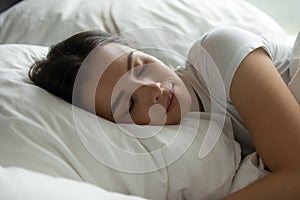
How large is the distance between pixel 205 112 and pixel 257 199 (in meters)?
0.23

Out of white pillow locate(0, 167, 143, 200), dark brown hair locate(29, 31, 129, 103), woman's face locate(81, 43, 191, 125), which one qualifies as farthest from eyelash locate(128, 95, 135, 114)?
white pillow locate(0, 167, 143, 200)

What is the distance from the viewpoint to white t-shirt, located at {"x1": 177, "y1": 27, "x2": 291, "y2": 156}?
983mm

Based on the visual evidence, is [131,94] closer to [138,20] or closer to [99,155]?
[99,155]

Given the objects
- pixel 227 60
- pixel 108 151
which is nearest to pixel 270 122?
pixel 227 60

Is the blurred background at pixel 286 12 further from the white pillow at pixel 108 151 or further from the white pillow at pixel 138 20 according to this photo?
the white pillow at pixel 108 151

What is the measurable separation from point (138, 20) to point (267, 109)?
1.90 ft

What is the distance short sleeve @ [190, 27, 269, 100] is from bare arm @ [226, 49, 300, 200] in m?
0.01

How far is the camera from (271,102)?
902 mm

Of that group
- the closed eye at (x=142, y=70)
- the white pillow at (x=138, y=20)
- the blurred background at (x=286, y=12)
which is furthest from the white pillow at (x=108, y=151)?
the blurred background at (x=286, y=12)

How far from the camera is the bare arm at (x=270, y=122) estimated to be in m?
0.85

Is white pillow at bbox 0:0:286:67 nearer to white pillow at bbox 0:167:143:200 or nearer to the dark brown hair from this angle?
the dark brown hair

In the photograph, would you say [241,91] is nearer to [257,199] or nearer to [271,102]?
[271,102]

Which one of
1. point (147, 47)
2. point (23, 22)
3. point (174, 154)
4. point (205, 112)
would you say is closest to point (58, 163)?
point (174, 154)

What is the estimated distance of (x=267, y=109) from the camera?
35.5 inches
